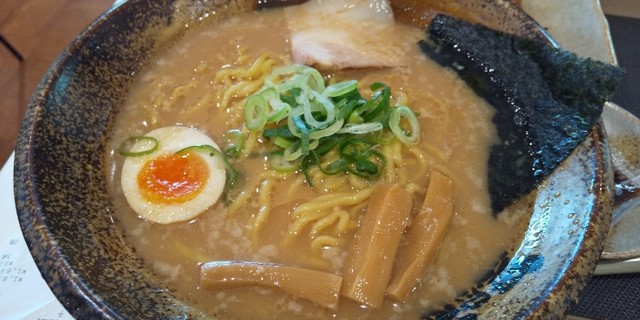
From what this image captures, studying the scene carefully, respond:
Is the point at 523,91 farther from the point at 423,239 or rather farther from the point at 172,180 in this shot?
the point at 172,180

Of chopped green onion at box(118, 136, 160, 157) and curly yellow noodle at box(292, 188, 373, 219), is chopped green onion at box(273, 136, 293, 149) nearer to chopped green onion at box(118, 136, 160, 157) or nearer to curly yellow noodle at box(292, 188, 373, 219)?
curly yellow noodle at box(292, 188, 373, 219)

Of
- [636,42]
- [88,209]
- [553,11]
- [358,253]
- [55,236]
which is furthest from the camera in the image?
[636,42]

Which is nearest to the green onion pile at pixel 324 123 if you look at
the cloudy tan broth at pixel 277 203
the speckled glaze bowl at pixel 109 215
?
the cloudy tan broth at pixel 277 203

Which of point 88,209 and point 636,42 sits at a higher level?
point 88,209

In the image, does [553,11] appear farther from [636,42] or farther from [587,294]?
[587,294]

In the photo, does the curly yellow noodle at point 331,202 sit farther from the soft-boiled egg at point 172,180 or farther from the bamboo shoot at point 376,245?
the soft-boiled egg at point 172,180

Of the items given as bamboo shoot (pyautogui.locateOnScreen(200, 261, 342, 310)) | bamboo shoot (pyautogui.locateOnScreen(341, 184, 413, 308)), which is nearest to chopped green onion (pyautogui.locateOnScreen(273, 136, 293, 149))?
bamboo shoot (pyautogui.locateOnScreen(341, 184, 413, 308))

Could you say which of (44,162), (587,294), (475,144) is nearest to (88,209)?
(44,162)
